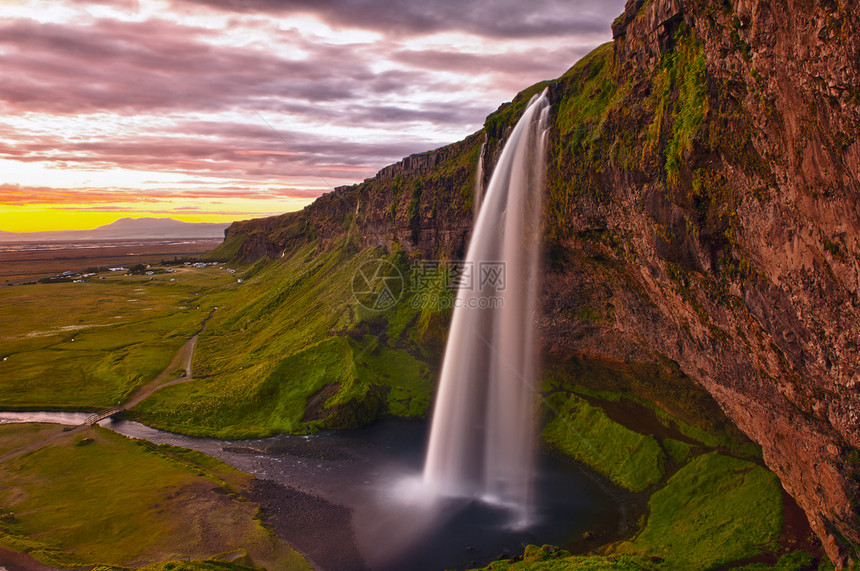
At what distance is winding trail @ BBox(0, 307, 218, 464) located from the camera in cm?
4788

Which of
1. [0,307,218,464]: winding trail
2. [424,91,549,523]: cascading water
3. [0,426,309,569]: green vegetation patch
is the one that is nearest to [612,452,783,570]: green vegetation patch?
[424,91,549,523]: cascading water

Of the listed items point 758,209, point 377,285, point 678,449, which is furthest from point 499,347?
point 377,285

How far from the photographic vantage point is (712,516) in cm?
3108

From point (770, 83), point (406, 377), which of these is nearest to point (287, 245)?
point (406, 377)

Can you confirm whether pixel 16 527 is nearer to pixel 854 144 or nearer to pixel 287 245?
pixel 854 144

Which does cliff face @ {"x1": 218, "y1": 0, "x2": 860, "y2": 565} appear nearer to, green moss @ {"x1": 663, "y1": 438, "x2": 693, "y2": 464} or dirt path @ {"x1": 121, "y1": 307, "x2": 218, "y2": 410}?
green moss @ {"x1": 663, "y1": 438, "x2": 693, "y2": 464}

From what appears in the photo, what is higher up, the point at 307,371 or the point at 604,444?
the point at 307,371

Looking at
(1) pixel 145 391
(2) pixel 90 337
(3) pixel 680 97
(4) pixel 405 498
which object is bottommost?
(4) pixel 405 498

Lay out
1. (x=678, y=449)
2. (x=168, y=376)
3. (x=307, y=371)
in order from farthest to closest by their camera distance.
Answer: (x=168, y=376)
(x=307, y=371)
(x=678, y=449)

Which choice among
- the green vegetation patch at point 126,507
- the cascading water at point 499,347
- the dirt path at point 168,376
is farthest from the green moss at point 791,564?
the dirt path at point 168,376

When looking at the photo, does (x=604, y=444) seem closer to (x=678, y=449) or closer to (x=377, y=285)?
(x=678, y=449)

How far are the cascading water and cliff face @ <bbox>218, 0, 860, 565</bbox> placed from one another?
3627 millimetres

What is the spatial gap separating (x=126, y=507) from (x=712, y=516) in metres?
46.0

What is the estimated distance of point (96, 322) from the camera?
107m
